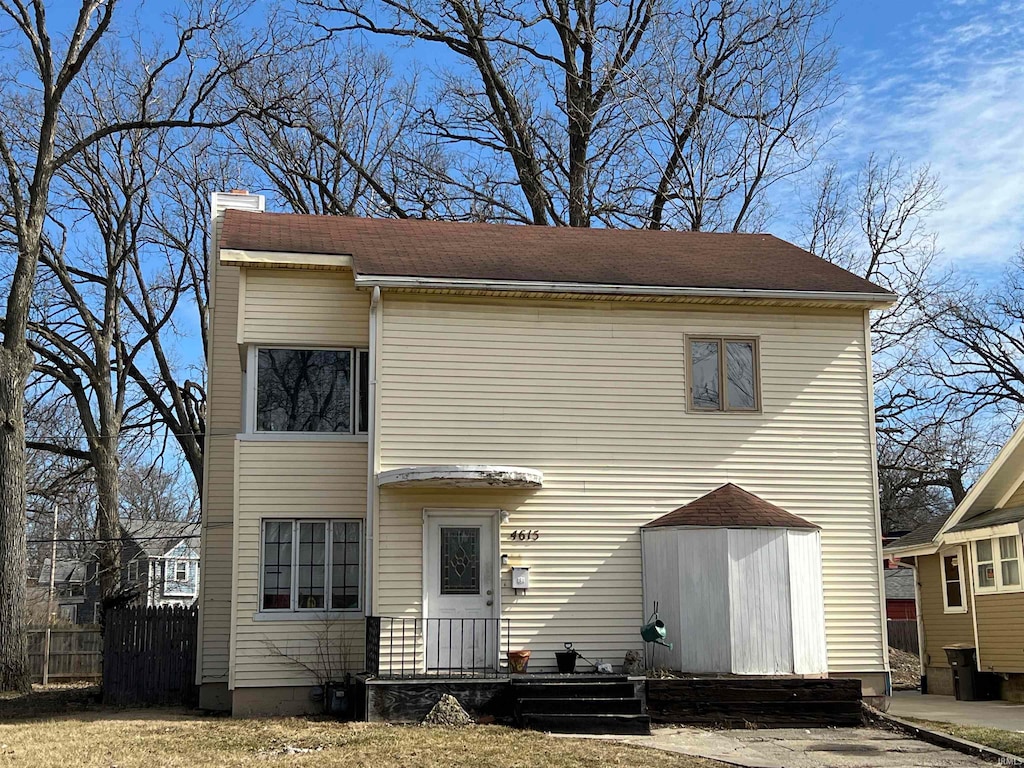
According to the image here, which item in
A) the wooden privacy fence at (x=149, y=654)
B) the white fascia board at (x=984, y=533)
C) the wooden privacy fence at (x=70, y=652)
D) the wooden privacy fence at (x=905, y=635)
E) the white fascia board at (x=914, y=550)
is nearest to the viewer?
the white fascia board at (x=984, y=533)

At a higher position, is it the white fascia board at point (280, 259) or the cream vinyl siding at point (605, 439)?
the white fascia board at point (280, 259)

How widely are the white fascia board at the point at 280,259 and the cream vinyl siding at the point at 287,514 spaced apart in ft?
8.31

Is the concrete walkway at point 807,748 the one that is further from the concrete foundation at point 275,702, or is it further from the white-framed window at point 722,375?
the white-framed window at point 722,375

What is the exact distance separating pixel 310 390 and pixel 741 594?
21.8ft

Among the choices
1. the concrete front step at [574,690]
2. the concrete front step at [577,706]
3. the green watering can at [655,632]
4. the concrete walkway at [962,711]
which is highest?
the green watering can at [655,632]

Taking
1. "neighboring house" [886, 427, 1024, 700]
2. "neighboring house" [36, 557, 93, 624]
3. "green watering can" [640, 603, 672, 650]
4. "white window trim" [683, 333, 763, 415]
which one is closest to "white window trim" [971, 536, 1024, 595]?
"neighboring house" [886, 427, 1024, 700]

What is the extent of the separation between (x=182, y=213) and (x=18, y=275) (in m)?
9.92

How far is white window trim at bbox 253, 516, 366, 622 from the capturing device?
50.9 ft

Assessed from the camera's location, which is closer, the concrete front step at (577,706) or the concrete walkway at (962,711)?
the concrete front step at (577,706)

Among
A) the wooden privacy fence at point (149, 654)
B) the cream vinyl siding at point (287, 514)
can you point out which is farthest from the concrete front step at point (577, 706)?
the wooden privacy fence at point (149, 654)

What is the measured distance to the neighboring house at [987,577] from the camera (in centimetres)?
1945

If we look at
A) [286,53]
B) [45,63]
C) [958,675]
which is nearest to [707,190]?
[286,53]

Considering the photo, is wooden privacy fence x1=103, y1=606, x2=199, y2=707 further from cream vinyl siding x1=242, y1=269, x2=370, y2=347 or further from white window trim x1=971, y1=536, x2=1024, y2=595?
white window trim x1=971, y1=536, x2=1024, y2=595

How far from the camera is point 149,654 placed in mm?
19266
